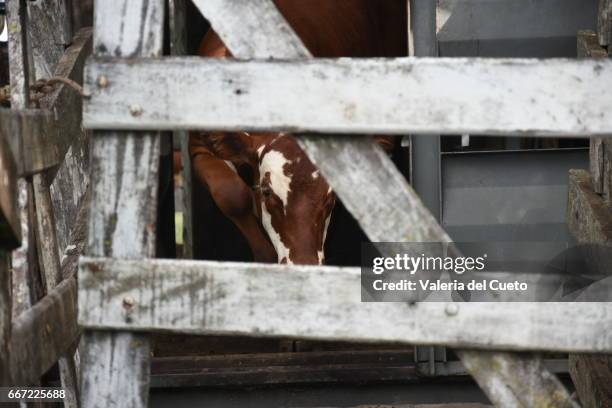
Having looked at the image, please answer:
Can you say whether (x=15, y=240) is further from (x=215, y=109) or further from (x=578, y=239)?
(x=578, y=239)

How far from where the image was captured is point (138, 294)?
211 centimetres

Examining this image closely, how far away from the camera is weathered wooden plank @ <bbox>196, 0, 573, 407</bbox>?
2.05 meters

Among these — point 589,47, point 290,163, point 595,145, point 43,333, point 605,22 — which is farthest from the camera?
point 290,163

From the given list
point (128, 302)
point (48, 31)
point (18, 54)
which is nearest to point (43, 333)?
point (128, 302)

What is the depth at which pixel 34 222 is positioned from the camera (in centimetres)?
283

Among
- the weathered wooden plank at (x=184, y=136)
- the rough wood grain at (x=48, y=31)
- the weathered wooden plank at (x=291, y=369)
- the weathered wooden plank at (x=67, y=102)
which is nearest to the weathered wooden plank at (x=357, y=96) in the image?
the weathered wooden plank at (x=67, y=102)

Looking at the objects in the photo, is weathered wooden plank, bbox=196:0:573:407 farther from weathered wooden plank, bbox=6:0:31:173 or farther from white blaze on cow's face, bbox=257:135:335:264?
white blaze on cow's face, bbox=257:135:335:264

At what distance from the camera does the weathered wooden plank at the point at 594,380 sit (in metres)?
2.46

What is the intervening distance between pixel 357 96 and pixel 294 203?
7.27 feet

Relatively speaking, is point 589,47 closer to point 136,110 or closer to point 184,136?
point 136,110

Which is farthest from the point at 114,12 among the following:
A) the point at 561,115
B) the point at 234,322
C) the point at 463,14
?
the point at 463,14

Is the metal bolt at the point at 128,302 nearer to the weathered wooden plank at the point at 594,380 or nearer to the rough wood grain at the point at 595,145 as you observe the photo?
the weathered wooden plank at the point at 594,380

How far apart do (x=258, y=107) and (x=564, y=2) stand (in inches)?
89.3

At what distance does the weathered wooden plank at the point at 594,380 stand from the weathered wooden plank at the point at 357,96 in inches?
31.0
